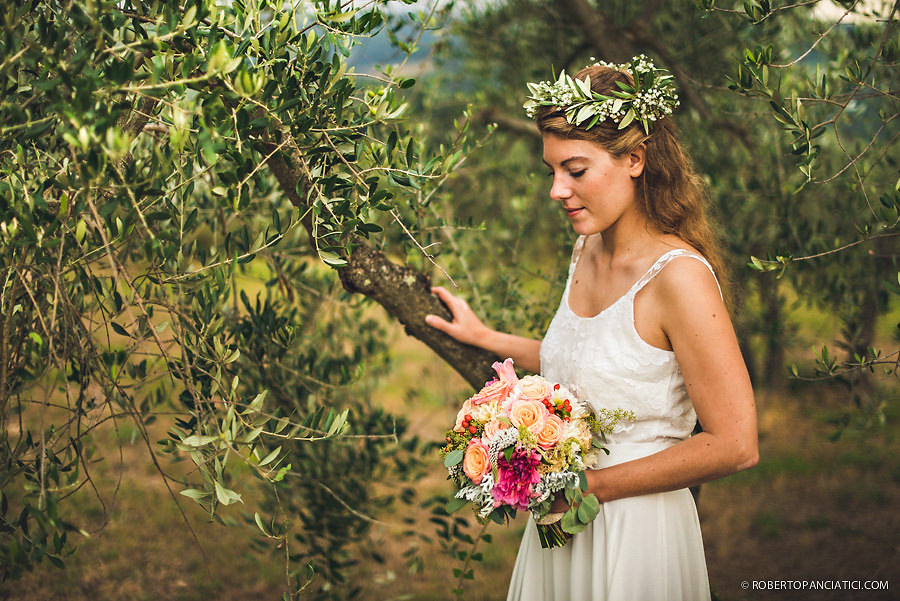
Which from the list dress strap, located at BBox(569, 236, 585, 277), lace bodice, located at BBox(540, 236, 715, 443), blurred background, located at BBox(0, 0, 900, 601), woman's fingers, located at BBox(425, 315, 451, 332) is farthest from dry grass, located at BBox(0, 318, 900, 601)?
lace bodice, located at BBox(540, 236, 715, 443)

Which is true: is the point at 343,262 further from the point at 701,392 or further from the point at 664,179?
the point at 664,179

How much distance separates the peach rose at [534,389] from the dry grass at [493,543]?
76.6 inches

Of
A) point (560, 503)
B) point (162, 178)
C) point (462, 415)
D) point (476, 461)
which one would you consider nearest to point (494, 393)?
point (462, 415)

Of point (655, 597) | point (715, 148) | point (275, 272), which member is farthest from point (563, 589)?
point (715, 148)

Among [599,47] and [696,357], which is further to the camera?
[599,47]

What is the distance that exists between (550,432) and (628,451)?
0.36 meters

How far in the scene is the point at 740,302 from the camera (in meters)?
3.00

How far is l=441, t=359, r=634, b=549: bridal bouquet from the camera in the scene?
206cm

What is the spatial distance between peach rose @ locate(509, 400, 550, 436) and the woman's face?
2.14 ft

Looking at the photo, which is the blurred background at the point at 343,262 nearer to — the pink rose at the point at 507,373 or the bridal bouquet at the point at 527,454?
the bridal bouquet at the point at 527,454

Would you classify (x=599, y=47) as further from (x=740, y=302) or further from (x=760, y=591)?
(x=760, y=591)

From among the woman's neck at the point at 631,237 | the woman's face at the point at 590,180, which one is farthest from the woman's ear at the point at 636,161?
the woman's neck at the point at 631,237

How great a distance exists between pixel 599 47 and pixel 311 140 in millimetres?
2519

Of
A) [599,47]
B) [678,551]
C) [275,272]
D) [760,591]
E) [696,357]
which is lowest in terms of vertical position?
[760,591]
